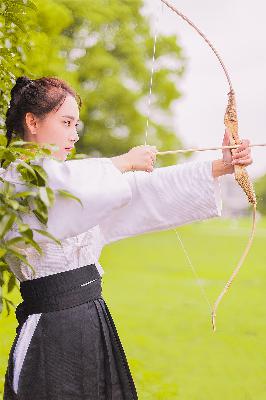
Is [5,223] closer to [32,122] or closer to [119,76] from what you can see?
[32,122]

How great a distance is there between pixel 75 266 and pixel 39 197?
0.34 m

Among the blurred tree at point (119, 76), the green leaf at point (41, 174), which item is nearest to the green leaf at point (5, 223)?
the green leaf at point (41, 174)

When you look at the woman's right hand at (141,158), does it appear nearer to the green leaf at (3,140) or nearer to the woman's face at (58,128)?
the woman's face at (58,128)

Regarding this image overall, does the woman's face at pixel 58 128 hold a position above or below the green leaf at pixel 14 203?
above

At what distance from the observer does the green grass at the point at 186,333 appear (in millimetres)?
4309

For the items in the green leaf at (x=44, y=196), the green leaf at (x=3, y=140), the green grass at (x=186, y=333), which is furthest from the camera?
the green grass at (x=186, y=333)

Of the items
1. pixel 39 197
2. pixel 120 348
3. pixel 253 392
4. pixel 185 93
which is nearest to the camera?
pixel 39 197

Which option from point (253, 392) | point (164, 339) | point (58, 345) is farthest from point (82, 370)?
point (164, 339)

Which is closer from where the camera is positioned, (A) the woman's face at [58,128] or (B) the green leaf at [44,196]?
(B) the green leaf at [44,196]

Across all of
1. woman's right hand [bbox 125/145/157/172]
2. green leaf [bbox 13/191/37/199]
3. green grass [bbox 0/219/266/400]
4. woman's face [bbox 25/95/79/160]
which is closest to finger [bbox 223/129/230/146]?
woman's right hand [bbox 125/145/157/172]

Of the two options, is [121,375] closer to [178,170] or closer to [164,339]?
[178,170]

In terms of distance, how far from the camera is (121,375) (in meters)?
1.68

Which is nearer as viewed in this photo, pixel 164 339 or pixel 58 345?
pixel 58 345

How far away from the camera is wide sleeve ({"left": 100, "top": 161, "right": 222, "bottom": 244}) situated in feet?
5.26
